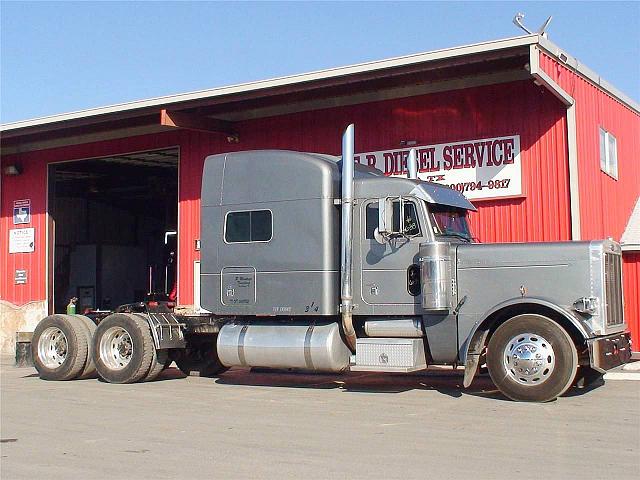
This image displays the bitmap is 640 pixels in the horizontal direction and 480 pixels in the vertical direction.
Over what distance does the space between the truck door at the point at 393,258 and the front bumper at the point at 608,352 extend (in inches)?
100

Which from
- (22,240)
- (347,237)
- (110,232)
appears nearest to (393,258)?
(347,237)

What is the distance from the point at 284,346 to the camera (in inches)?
508

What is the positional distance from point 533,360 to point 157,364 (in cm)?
661

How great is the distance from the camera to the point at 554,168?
16.5 meters

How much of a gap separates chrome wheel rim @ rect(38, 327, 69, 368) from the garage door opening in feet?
42.8

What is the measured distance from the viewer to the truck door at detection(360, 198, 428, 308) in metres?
12.4

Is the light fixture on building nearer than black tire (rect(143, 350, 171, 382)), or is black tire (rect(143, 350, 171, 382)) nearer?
black tire (rect(143, 350, 171, 382))

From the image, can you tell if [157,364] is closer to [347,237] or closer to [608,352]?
[347,237]

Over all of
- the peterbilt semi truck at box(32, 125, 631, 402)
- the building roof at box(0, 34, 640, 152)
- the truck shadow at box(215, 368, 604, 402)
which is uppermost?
the building roof at box(0, 34, 640, 152)

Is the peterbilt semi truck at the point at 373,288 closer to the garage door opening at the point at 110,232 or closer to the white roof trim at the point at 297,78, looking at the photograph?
the white roof trim at the point at 297,78

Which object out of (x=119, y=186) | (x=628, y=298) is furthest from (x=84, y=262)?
(x=628, y=298)

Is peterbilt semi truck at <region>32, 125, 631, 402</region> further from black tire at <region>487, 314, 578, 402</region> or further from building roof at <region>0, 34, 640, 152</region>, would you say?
building roof at <region>0, 34, 640, 152</region>

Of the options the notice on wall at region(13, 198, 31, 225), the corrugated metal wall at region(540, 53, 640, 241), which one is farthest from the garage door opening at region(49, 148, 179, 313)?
the corrugated metal wall at region(540, 53, 640, 241)

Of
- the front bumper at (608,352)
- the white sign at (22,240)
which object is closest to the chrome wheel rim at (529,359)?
the front bumper at (608,352)
